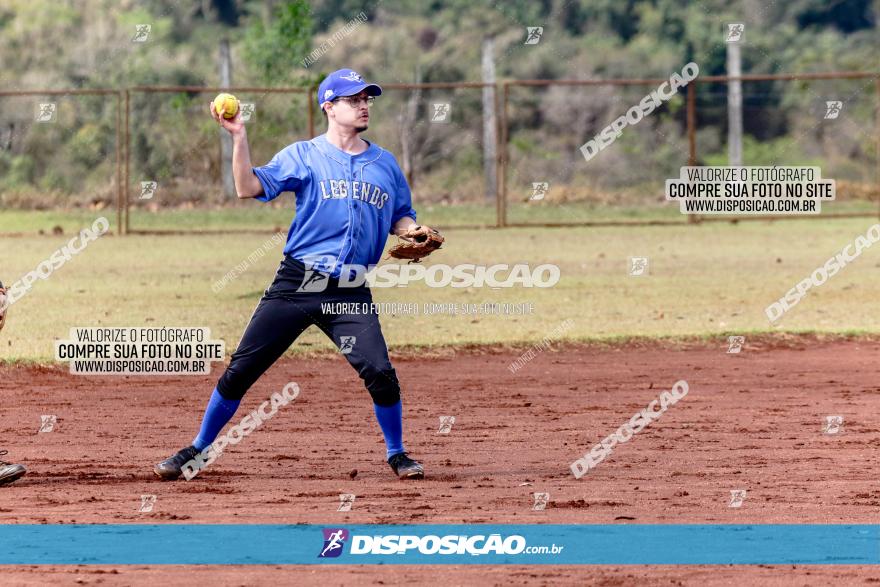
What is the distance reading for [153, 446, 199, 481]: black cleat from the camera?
836 cm

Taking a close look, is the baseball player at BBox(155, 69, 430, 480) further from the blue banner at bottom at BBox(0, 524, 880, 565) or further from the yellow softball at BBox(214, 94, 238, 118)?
the blue banner at bottom at BBox(0, 524, 880, 565)

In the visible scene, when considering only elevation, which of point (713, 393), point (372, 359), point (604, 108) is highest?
point (604, 108)

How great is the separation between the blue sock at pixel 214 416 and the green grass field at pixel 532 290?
555 centimetres

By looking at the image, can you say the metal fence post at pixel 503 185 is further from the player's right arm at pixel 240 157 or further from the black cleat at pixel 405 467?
the player's right arm at pixel 240 157

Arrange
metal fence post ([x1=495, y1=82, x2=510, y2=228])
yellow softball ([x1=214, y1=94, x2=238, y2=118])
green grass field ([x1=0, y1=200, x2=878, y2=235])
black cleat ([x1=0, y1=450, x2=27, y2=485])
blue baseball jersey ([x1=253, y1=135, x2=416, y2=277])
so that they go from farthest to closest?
1. green grass field ([x1=0, y1=200, x2=878, y2=235])
2. metal fence post ([x1=495, y1=82, x2=510, y2=228])
3. black cleat ([x1=0, y1=450, x2=27, y2=485])
4. blue baseball jersey ([x1=253, y1=135, x2=416, y2=277])
5. yellow softball ([x1=214, y1=94, x2=238, y2=118])

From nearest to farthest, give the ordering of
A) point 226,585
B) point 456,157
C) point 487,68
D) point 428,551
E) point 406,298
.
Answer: point 226,585, point 428,551, point 406,298, point 487,68, point 456,157

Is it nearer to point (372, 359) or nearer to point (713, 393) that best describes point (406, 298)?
point (713, 393)

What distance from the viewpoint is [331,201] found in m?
8.08

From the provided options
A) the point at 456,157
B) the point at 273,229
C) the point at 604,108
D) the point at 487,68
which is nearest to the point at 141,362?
the point at 273,229

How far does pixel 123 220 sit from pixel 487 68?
289 inches

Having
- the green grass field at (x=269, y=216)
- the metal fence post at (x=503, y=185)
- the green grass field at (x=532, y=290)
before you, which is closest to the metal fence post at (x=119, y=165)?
the green grass field at (x=532, y=290)

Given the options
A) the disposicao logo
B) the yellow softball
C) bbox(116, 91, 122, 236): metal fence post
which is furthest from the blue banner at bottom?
bbox(116, 91, 122, 236): metal fence post

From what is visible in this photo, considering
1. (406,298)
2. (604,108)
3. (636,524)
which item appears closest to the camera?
(636,524)

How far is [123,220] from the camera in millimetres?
26734
